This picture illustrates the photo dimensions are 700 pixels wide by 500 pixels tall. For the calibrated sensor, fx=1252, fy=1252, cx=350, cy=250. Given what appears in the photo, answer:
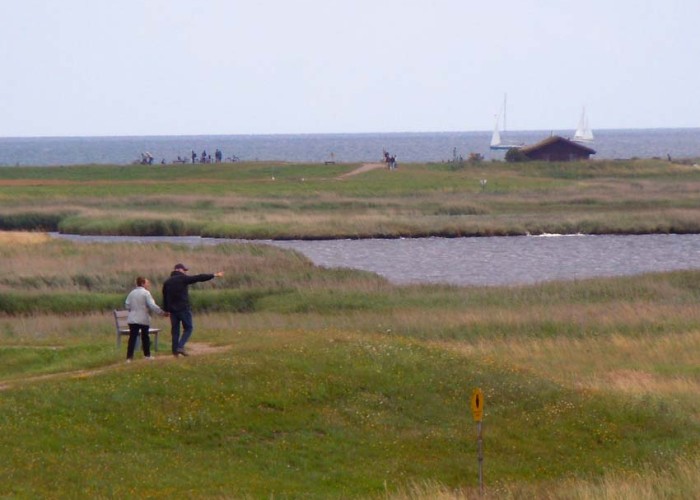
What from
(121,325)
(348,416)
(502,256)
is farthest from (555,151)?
(348,416)

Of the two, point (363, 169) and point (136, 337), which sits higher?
point (136, 337)

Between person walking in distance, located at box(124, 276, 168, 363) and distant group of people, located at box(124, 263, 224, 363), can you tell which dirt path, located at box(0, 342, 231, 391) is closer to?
distant group of people, located at box(124, 263, 224, 363)

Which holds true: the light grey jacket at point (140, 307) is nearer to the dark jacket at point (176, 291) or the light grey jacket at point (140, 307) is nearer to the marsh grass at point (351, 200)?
the dark jacket at point (176, 291)

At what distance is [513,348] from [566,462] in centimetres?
1018

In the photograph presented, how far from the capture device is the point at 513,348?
93.9ft

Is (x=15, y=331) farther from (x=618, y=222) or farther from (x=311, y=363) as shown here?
(x=618, y=222)

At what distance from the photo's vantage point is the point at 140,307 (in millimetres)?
21406

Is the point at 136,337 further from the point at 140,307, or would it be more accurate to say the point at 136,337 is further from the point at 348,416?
the point at 348,416

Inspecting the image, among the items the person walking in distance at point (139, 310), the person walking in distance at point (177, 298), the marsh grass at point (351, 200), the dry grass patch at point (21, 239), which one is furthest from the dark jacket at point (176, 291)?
the marsh grass at point (351, 200)

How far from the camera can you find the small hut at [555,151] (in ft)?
336

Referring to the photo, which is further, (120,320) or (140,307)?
(120,320)

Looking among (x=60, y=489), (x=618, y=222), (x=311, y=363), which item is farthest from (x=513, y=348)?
(x=618, y=222)

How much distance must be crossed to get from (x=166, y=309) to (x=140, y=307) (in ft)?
1.94

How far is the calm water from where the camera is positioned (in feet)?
162
